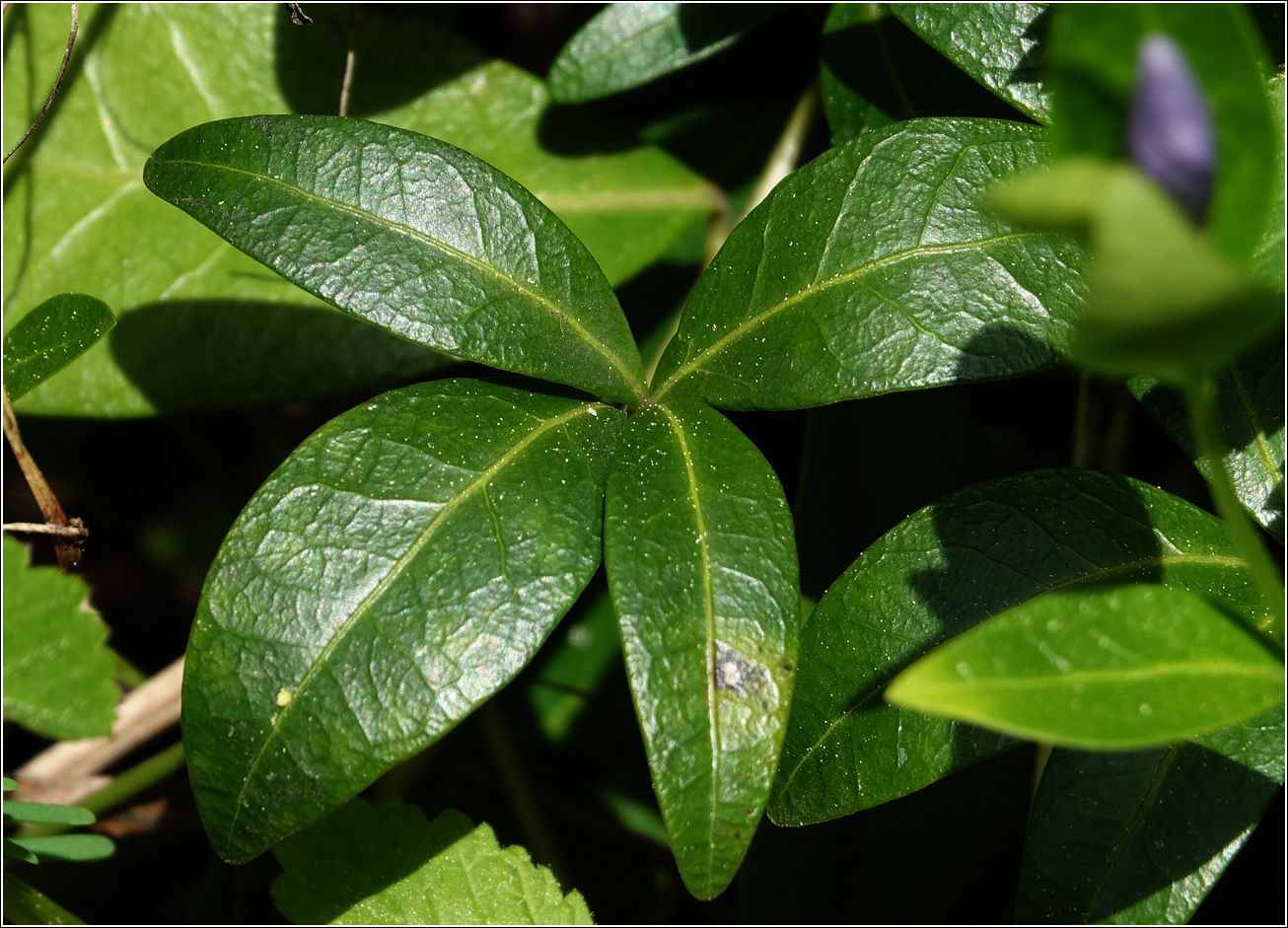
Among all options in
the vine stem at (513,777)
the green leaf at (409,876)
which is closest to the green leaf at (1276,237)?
the green leaf at (409,876)

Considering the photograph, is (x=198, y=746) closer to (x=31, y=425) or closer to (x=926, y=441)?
(x=31, y=425)

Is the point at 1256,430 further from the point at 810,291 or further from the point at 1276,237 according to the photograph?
the point at 810,291

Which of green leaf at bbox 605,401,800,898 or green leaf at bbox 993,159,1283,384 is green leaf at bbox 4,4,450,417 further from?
green leaf at bbox 993,159,1283,384

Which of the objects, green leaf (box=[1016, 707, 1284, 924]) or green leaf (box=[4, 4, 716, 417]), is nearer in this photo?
green leaf (box=[1016, 707, 1284, 924])

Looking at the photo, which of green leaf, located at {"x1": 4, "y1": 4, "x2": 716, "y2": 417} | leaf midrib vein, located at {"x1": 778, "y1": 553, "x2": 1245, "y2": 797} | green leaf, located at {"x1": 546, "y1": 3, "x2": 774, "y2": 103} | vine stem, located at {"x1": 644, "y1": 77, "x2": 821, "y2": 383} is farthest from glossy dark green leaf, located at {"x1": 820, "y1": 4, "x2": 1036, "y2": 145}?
leaf midrib vein, located at {"x1": 778, "y1": 553, "x2": 1245, "y2": 797}

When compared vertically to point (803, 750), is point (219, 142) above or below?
above

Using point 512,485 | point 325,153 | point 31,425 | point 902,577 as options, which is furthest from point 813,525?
point 31,425

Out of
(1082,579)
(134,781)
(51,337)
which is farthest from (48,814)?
(1082,579)
